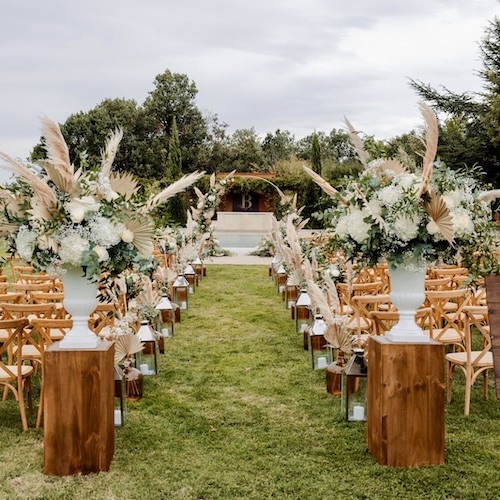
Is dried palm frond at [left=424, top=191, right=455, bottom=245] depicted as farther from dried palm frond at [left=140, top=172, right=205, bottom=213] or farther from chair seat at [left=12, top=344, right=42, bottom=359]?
chair seat at [left=12, top=344, right=42, bottom=359]

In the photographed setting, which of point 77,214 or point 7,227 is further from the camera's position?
point 7,227

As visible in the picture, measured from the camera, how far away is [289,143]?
52.5 meters

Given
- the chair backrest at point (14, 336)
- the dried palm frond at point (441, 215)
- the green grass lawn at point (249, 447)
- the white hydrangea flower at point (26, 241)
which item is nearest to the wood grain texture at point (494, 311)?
the dried palm frond at point (441, 215)

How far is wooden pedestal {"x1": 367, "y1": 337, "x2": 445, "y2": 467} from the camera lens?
144 inches

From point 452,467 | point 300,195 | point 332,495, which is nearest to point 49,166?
point 332,495

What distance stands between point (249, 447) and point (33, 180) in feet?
7.26

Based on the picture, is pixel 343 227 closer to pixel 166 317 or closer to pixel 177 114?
pixel 166 317

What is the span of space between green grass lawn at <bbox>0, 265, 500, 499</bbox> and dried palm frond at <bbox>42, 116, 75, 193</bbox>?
5.66 ft

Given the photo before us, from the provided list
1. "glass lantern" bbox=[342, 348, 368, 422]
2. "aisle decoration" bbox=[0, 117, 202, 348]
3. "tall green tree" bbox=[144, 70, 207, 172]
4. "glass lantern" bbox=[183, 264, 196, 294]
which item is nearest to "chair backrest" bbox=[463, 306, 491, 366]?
"glass lantern" bbox=[342, 348, 368, 422]

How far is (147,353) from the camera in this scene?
6.11 m

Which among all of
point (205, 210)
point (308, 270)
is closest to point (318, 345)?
point (308, 270)

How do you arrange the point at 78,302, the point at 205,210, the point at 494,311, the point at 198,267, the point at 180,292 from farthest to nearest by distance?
the point at 205,210, the point at 198,267, the point at 180,292, the point at 78,302, the point at 494,311

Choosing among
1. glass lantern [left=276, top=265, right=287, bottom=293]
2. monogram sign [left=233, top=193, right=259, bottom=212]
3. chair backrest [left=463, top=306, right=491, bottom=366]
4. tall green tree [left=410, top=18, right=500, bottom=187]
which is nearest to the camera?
chair backrest [left=463, top=306, right=491, bottom=366]

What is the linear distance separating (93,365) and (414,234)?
203 cm
